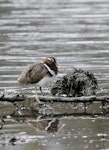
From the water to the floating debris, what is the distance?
0.21 metres

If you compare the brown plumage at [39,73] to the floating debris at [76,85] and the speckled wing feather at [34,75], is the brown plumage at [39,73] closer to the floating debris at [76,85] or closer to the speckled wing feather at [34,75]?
the speckled wing feather at [34,75]

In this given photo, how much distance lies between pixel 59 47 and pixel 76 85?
4368mm

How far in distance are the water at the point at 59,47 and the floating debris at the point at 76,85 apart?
0.21 metres

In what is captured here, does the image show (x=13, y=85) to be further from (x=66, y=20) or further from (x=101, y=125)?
(x=66, y=20)

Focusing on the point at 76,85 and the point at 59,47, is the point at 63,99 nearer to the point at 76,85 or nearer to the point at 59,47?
the point at 76,85

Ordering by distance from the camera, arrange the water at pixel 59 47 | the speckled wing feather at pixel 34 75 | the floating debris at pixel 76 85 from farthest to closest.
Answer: the floating debris at pixel 76 85 < the speckled wing feather at pixel 34 75 < the water at pixel 59 47

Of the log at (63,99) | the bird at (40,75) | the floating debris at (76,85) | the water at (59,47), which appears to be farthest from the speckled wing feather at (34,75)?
the floating debris at (76,85)

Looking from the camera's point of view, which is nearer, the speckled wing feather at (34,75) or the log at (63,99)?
the log at (63,99)

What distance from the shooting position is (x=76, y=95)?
12.9 meters

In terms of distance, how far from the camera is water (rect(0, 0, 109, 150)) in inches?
401

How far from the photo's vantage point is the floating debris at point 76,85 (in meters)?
13.0

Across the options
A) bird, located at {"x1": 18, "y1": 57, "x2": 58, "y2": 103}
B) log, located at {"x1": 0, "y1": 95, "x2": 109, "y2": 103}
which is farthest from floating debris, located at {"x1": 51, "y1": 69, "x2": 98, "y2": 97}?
log, located at {"x1": 0, "y1": 95, "x2": 109, "y2": 103}

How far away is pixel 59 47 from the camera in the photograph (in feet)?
57.0

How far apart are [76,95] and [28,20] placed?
8.81 m
